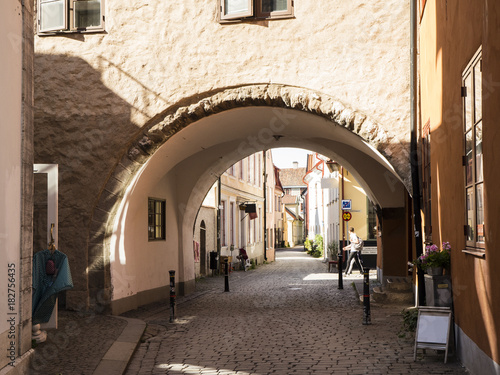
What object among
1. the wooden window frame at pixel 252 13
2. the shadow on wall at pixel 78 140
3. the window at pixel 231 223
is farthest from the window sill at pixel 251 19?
the window at pixel 231 223

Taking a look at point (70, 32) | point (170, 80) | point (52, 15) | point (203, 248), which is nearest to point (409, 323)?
point (170, 80)

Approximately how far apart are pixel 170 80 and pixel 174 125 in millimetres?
797

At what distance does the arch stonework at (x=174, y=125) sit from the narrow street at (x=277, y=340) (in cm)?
127

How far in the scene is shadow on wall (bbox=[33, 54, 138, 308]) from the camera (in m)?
11.2

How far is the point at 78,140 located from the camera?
11477mm

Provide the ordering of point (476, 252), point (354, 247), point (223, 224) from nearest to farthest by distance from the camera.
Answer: point (476, 252)
point (354, 247)
point (223, 224)

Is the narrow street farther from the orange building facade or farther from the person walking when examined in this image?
the person walking

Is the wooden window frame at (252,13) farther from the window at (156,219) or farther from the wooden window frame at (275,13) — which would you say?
the window at (156,219)

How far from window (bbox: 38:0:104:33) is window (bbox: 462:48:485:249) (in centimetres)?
743

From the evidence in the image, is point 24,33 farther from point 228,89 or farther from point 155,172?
point 155,172

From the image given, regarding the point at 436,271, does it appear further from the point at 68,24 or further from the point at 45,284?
the point at 68,24

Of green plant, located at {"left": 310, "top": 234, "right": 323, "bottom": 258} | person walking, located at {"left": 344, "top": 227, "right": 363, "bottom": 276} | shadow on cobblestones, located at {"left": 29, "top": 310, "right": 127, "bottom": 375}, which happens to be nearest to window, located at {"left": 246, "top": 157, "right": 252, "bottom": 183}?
green plant, located at {"left": 310, "top": 234, "right": 323, "bottom": 258}

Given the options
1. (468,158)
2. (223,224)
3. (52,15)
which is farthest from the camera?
(223,224)

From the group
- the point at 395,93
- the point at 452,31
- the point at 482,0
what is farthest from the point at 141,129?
the point at 482,0
